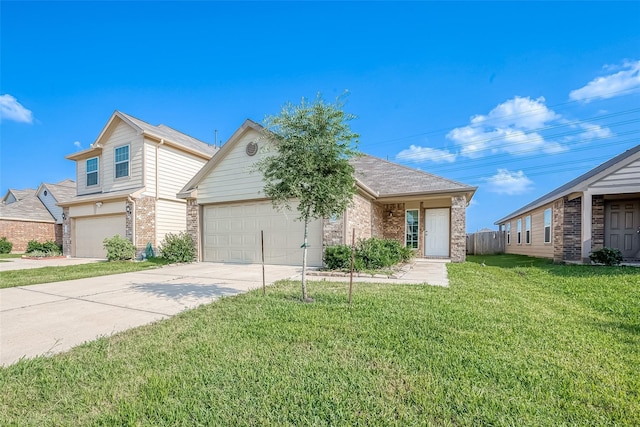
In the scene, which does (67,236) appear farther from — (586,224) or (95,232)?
(586,224)

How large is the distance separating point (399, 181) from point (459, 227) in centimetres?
302

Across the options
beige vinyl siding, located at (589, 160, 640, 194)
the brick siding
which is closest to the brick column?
the brick siding

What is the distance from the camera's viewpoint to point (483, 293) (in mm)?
5793

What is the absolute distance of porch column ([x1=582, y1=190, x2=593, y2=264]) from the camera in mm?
9407

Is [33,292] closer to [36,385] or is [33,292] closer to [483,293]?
[36,385]

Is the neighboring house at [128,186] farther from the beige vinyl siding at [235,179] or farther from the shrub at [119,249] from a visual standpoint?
the beige vinyl siding at [235,179]

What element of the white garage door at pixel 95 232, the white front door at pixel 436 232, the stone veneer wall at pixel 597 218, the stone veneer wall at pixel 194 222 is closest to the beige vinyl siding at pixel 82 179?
the white garage door at pixel 95 232

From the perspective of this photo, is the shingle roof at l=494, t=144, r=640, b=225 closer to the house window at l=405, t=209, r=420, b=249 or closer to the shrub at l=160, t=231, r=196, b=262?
the house window at l=405, t=209, r=420, b=249

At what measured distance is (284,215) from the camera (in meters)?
10.3

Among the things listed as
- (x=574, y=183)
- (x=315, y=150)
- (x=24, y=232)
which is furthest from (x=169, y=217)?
(x=574, y=183)

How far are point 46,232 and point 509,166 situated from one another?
3679 cm

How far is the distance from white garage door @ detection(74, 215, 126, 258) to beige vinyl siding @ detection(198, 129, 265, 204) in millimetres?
5209

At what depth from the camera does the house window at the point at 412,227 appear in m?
13.2

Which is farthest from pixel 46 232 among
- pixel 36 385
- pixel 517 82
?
pixel 517 82
